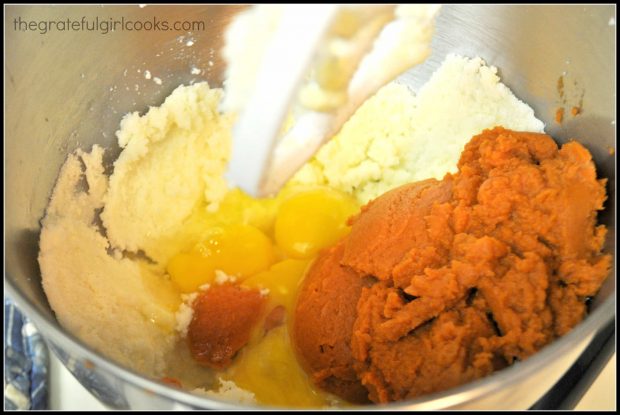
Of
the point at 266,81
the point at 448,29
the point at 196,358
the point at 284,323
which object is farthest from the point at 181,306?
the point at 448,29

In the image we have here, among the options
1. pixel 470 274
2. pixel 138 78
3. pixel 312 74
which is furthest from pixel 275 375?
pixel 138 78

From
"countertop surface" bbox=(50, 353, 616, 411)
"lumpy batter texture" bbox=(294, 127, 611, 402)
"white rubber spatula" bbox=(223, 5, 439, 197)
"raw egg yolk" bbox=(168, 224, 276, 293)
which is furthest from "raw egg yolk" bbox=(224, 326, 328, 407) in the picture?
"white rubber spatula" bbox=(223, 5, 439, 197)

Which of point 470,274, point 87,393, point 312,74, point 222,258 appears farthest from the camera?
point 222,258

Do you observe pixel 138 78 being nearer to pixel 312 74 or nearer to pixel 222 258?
pixel 222 258

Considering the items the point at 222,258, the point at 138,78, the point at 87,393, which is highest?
the point at 138,78

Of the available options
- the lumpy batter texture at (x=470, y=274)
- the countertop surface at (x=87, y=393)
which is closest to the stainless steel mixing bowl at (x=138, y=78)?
the lumpy batter texture at (x=470, y=274)

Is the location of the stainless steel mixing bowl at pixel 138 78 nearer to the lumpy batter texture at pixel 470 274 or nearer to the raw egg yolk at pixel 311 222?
the lumpy batter texture at pixel 470 274

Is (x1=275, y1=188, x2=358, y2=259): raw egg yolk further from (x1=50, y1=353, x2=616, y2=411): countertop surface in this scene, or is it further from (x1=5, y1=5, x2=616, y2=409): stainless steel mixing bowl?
(x1=50, y1=353, x2=616, y2=411): countertop surface

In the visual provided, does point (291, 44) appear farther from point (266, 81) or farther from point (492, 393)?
point (492, 393)
